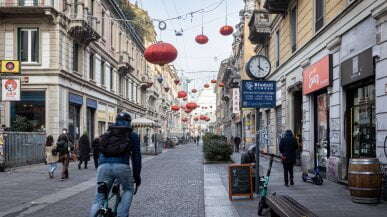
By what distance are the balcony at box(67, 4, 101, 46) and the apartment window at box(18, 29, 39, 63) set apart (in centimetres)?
214

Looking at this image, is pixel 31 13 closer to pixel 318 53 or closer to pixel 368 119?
pixel 318 53

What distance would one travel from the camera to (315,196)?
10578 mm

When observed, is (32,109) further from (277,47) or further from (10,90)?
(277,47)

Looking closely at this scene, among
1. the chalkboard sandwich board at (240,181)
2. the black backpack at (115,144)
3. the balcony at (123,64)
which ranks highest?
the balcony at (123,64)

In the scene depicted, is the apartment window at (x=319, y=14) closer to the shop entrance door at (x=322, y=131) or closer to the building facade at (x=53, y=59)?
the shop entrance door at (x=322, y=131)

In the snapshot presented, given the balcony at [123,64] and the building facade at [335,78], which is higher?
the balcony at [123,64]

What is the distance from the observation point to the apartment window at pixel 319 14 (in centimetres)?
1539

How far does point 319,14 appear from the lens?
15.8m

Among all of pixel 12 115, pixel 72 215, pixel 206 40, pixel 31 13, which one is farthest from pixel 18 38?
pixel 72 215

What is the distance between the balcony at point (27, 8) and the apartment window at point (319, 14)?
45.1ft

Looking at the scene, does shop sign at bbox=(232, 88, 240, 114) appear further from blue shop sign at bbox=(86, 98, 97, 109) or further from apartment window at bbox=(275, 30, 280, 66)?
apartment window at bbox=(275, 30, 280, 66)

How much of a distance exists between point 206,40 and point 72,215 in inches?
416

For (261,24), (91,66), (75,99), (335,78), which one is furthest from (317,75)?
(91,66)

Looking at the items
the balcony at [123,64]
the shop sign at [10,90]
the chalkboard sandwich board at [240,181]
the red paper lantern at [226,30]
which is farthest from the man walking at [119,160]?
the balcony at [123,64]
